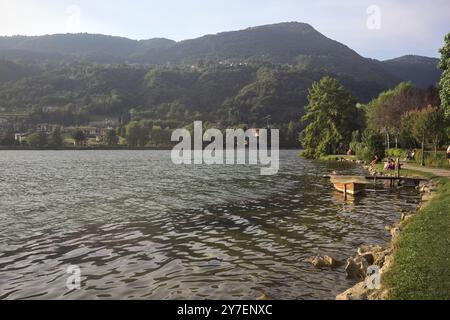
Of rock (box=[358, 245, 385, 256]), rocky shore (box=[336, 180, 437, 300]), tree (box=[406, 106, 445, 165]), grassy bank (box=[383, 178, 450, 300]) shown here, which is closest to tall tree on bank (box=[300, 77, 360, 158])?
tree (box=[406, 106, 445, 165])

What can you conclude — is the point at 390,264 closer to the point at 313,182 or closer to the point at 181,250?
the point at 181,250

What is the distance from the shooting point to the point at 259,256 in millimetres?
20875

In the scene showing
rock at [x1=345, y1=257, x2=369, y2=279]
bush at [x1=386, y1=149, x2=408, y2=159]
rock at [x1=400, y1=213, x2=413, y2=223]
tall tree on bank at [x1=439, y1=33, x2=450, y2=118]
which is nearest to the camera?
rock at [x1=345, y1=257, x2=369, y2=279]

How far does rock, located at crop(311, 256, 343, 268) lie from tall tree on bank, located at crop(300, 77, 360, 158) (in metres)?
101

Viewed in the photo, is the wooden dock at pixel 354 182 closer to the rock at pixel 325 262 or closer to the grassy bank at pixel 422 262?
the grassy bank at pixel 422 262

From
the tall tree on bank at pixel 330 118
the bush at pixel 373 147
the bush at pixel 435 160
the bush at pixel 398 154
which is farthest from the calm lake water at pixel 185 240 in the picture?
the tall tree on bank at pixel 330 118

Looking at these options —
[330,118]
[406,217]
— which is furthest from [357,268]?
[330,118]

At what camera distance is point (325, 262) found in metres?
19.3

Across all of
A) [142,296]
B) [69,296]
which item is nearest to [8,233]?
[69,296]

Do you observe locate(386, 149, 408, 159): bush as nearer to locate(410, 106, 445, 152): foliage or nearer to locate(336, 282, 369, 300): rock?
locate(410, 106, 445, 152): foliage

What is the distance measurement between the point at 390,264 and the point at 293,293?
4.31 m

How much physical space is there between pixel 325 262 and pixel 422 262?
456 cm

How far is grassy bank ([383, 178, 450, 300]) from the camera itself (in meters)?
13.2

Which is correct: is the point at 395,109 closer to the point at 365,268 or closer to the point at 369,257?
the point at 369,257
